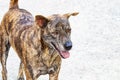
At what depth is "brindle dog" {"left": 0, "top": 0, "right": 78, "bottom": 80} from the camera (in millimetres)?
5562

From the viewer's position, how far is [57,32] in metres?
5.54

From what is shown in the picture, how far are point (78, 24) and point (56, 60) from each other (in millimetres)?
3986

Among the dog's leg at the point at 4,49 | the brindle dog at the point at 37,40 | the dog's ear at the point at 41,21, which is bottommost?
the dog's leg at the point at 4,49

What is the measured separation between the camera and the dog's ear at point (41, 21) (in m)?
5.59

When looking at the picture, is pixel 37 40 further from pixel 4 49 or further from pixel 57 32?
pixel 4 49

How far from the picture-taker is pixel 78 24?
10016mm

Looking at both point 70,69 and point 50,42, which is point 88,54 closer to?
point 70,69

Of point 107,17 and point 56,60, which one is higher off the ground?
point 56,60

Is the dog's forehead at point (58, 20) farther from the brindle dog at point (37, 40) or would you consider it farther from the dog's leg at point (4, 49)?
the dog's leg at point (4, 49)

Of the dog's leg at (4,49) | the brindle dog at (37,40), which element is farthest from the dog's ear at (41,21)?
the dog's leg at (4,49)

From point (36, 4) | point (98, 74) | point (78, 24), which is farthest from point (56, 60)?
point (36, 4)

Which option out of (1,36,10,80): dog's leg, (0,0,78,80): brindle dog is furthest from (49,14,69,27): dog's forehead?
(1,36,10,80): dog's leg

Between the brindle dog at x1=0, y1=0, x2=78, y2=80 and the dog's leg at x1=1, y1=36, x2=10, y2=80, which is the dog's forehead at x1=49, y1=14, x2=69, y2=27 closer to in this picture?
the brindle dog at x1=0, y1=0, x2=78, y2=80

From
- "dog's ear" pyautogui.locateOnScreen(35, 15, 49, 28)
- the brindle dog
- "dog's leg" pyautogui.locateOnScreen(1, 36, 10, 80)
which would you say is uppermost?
"dog's ear" pyautogui.locateOnScreen(35, 15, 49, 28)
